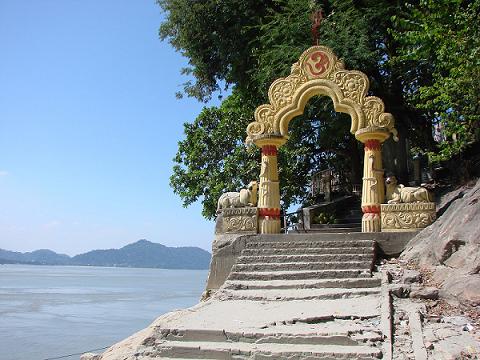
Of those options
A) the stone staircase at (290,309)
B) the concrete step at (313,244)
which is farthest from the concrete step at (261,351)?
the concrete step at (313,244)

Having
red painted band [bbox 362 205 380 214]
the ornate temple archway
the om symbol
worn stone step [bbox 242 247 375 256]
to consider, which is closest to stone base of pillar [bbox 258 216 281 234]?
the ornate temple archway

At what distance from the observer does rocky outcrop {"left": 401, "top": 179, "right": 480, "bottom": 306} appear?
271 inches

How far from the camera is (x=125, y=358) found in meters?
6.27

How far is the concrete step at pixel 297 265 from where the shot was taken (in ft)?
29.7

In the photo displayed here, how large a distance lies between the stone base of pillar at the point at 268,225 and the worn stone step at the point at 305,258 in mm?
1079

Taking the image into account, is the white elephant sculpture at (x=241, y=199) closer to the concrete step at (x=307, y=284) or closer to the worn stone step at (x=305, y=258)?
the worn stone step at (x=305, y=258)

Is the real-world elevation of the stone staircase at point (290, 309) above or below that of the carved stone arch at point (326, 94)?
below

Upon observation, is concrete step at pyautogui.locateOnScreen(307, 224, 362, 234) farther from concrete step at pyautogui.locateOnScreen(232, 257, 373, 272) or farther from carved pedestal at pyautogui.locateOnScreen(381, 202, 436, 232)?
concrete step at pyautogui.locateOnScreen(232, 257, 373, 272)

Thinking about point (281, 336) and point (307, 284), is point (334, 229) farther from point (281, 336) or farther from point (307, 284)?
point (281, 336)

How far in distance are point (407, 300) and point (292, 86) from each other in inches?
238

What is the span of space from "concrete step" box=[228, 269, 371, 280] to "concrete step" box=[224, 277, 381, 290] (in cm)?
15

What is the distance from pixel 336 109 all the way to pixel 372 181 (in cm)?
182

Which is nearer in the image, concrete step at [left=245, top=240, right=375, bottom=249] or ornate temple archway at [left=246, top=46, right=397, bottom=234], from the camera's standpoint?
concrete step at [left=245, top=240, right=375, bottom=249]

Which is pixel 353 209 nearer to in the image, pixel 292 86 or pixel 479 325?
pixel 292 86
